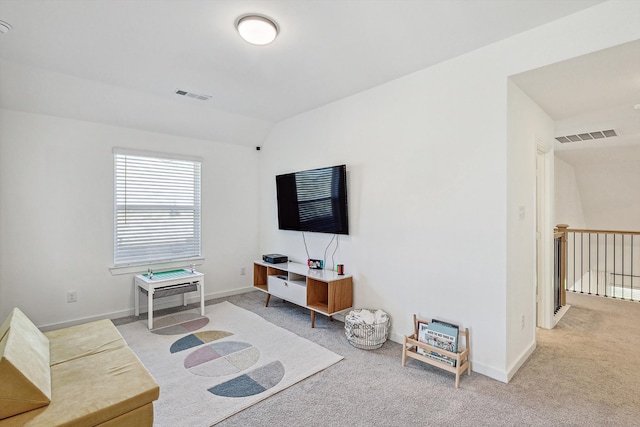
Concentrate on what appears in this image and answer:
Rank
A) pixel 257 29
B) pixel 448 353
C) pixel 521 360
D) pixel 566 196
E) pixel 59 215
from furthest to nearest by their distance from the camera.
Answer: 1. pixel 566 196
2. pixel 59 215
3. pixel 521 360
4. pixel 448 353
5. pixel 257 29

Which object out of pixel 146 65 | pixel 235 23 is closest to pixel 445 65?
pixel 235 23

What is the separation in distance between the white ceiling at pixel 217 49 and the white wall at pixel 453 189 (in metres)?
0.18

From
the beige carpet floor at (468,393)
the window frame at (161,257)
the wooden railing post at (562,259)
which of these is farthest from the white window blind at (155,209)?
the wooden railing post at (562,259)

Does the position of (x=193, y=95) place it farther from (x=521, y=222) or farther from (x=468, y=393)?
(x=468, y=393)

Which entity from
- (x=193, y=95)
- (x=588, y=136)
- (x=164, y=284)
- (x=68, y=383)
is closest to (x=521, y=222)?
(x=588, y=136)

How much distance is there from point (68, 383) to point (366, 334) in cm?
218

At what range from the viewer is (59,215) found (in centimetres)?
353

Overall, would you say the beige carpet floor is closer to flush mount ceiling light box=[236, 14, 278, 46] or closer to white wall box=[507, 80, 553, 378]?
white wall box=[507, 80, 553, 378]

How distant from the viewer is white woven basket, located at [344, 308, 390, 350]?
296 cm

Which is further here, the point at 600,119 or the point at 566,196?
the point at 566,196

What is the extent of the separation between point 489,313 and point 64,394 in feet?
9.11

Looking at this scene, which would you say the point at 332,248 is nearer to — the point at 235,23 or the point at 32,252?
the point at 235,23

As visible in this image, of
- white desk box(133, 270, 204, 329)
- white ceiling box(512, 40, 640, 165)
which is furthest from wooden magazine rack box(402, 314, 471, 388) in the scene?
white desk box(133, 270, 204, 329)

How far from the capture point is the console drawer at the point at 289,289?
12.0ft
